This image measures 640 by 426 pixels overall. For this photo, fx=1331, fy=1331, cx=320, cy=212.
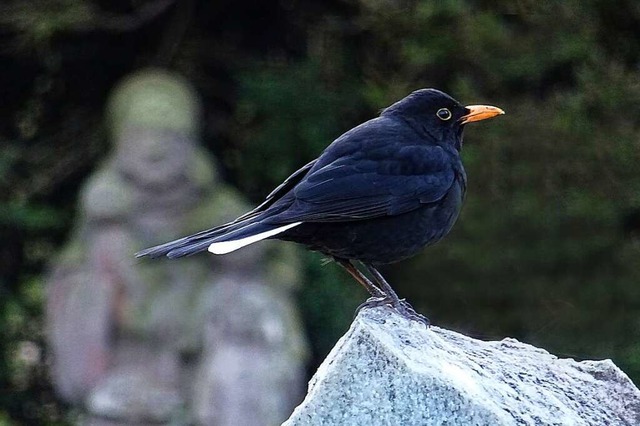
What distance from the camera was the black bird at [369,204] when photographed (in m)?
4.11

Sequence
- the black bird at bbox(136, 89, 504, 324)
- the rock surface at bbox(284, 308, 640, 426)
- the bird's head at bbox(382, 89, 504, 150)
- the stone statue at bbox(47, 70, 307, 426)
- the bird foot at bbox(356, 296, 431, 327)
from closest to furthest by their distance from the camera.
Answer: the rock surface at bbox(284, 308, 640, 426) < the bird foot at bbox(356, 296, 431, 327) < the black bird at bbox(136, 89, 504, 324) < the bird's head at bbox(382, 89, 504, 150) < the stone statue at bbox(47, 70, 307, 426)

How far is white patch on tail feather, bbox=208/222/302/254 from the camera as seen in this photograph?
3.79m

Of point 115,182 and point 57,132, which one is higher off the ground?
point 115,182

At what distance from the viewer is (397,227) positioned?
167 inches

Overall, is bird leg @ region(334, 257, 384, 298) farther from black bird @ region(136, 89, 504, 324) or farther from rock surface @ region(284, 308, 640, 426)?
rock surface @ region(284, 308, 640, 426)

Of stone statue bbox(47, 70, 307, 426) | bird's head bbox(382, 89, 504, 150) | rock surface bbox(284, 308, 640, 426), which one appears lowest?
stone statue bbox(47, 70, 307, 426)

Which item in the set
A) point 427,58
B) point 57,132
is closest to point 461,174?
point 427,58

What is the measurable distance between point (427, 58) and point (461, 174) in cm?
407

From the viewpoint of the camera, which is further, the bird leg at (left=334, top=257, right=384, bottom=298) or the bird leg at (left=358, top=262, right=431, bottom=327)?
the bird leg at (left=334, top=257, right=384, bottom=298)

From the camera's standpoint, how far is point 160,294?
8.09 metres

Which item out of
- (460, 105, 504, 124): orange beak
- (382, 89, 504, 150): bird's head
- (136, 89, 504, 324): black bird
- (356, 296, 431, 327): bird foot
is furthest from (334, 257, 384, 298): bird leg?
(460, 105, 504, 124): orange beak

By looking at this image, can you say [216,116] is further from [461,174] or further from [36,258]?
[461,174]

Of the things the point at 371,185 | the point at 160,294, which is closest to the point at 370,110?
the point at 160,294

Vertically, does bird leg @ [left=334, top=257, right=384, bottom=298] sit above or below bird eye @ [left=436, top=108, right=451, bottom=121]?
below
